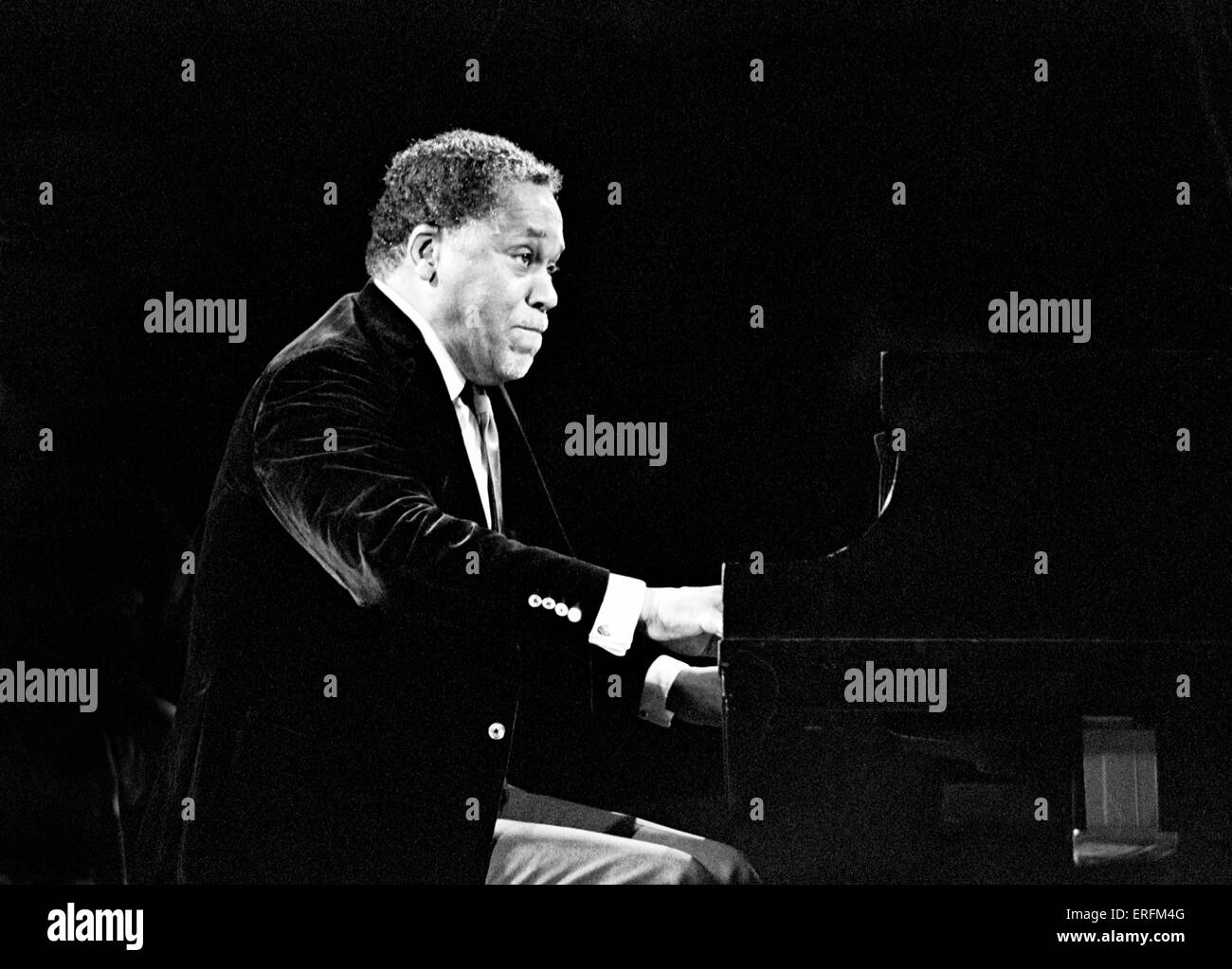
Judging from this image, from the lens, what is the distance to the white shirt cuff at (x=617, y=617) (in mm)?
2668

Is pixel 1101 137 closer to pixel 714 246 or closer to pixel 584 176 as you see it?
pixel 714 246

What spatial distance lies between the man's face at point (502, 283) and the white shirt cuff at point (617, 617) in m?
0.52

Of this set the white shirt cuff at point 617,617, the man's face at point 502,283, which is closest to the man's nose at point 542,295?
the man's face at point 502,283

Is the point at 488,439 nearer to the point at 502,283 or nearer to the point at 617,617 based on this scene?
Result: the point at 502,283

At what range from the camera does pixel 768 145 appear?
285 cm

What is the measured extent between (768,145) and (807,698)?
1.19 meters

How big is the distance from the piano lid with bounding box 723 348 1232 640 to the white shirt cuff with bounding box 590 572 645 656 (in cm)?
20

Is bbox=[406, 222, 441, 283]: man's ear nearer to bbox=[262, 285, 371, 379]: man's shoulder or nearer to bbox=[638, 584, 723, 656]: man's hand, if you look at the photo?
bbox=[262, 285, 371, 379]: man's shoulder

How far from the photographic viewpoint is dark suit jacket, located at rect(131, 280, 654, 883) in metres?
2.68

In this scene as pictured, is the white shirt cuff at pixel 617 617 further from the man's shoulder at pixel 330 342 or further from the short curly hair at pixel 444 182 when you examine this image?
the short curly hair at pixel 444 182

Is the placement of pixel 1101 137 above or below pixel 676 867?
above

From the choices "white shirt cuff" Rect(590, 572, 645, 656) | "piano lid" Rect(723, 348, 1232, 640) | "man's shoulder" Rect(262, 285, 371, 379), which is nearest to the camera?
"piano lid" Rect(723, 348, 1232, 640)

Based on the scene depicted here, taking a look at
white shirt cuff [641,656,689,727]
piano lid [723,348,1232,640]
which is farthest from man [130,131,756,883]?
piano lid [723,348,1232,640]
